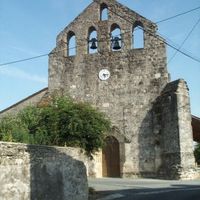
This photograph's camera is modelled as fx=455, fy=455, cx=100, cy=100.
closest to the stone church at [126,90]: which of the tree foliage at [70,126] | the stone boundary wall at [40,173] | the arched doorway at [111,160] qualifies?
the arched doorway at [111,160]

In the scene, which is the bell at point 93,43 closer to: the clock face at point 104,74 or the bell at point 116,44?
the bell at point 116,44

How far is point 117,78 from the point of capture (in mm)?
26203

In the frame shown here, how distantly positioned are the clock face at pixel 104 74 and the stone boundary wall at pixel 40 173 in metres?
12.8

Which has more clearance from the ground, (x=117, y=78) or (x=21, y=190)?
(x=117, y=78)

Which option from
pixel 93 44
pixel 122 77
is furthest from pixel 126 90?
pixel 93 44

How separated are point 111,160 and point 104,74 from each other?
16.3 ft

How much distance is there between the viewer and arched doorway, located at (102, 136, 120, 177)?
83.9 feet

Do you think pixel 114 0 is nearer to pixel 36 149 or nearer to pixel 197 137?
pixel 197 137

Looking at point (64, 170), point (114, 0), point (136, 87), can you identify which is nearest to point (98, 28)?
point (114, 0)

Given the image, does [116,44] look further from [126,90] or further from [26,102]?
[26,102]

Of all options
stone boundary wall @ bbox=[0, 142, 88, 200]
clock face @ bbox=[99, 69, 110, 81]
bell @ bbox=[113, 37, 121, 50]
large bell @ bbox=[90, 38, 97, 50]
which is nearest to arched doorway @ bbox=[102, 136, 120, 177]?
clock face @ bbox=[99, 69, 110, 81]

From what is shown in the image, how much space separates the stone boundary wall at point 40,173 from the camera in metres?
11.1

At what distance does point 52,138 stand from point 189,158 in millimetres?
9217

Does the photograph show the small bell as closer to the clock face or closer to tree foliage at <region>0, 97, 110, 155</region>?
the clock face
